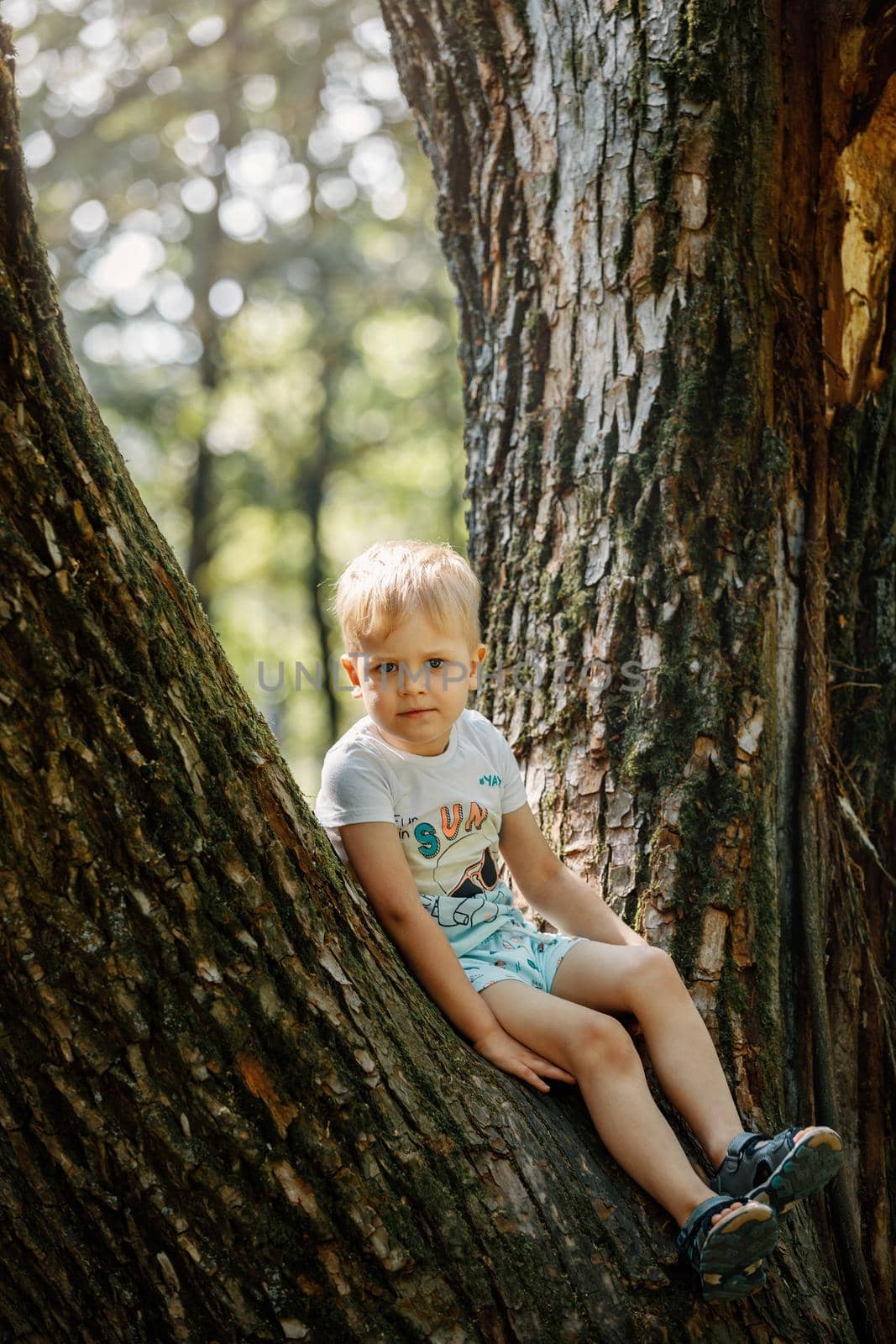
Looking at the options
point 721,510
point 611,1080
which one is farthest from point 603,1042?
point 721,510

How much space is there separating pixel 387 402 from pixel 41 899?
56.3 feet

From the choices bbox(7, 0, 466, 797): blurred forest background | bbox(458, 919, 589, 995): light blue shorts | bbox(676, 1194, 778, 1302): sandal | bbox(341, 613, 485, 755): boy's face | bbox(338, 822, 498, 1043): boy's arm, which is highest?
bbox(7, 0, 466, 797): blurred forest background

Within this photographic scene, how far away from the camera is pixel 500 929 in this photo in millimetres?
2572

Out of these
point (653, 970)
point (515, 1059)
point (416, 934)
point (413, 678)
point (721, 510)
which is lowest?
point (515, 1059)

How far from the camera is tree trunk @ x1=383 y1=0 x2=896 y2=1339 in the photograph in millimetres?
2557

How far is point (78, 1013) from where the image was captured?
154 centimetres

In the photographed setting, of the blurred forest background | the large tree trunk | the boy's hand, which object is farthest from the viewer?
the blurred forest background

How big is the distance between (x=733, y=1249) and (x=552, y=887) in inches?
37.8

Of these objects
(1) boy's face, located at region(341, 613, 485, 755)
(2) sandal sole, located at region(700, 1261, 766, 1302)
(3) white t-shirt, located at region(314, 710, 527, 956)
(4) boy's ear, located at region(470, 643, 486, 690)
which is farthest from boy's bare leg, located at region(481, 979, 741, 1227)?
(4) boy's ear, located at region(470, 643, 486, 690)

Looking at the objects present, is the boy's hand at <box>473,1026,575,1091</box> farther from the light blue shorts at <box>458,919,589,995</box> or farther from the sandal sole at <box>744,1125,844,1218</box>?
the sandal sole at <box>744,1125,844,1218</box>

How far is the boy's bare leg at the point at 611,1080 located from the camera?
1.99m

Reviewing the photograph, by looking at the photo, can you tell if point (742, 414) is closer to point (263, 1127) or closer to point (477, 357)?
point (477, 357)

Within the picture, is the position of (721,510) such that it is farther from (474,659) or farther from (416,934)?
(416,934)

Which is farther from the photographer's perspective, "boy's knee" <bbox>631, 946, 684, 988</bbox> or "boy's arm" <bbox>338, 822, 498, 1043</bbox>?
"boy's knee" <bbox>631, 946, 684, 988</bbox>
